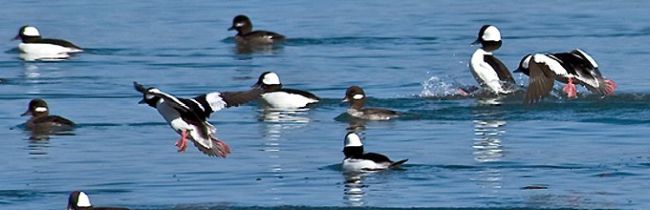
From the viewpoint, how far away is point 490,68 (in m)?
22.5

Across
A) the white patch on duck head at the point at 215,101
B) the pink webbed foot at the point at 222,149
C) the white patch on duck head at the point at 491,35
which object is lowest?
the pink webbed foot at the point at 222,149

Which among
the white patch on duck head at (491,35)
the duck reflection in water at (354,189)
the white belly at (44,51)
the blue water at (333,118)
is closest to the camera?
the duck reflection in water at (354,189)

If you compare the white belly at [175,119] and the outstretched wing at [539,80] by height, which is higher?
the outstretched wing at [539,80]

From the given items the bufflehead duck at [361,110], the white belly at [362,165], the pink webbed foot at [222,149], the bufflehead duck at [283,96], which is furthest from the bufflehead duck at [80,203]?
the bufflehead duck at [283,96]

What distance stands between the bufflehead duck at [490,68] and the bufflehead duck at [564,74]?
1.96 metres

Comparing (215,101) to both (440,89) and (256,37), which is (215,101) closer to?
(440,89)

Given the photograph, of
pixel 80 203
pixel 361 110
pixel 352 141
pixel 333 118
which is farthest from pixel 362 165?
pixel 333 118

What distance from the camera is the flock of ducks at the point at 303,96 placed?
15.9 meters

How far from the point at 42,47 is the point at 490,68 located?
8422 millimetres

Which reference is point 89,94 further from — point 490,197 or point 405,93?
point 490,197

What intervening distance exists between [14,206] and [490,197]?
3371mm

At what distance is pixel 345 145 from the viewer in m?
16.4

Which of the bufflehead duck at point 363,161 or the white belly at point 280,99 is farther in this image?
the white belly at point 280,99

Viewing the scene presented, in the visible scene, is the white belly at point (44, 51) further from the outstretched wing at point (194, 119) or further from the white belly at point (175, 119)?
the outstretched wing at point (194, 119)
